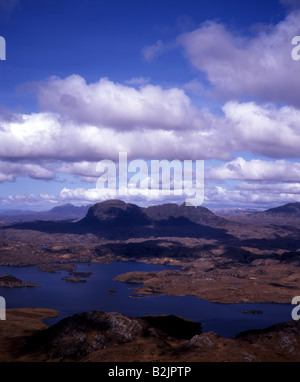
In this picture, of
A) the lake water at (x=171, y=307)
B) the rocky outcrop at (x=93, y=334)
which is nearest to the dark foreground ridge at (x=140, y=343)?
the rocky outcrop at (x=93, y=334)

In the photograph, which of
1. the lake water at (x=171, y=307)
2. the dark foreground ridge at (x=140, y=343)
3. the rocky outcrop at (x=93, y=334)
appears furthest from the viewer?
the lake water at (x=171, y=307)

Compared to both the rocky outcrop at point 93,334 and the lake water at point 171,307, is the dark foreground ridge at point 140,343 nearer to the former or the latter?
the rocky outcrop at point 93,334

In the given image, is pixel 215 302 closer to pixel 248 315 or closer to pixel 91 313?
pixel 248 315

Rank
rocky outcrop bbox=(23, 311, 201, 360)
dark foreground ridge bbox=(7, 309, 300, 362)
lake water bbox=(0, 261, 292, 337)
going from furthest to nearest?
1. lake water bbox=(0, 261, 292, 337)
2. rocky outcrop bbox=(23, 311, 201, 360)
3. dark foreground ridge bbox=(7, 309, 300, 362)

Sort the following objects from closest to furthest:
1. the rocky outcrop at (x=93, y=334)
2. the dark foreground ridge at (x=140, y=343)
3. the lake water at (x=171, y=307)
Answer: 1. the dark foreground ridge at (x=140, y=343)
2. the rocky outcrop at (x=93, y=334)
3. the lake water at (x=171, y=307)

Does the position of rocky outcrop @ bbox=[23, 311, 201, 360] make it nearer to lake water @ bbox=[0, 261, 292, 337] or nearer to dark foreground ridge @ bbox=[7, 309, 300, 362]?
dark foreground ridge @ bbox=[7, 309, 300, 362]

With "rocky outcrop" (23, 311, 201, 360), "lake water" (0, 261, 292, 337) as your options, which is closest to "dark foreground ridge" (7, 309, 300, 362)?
"rocky outcrop" (23, 311, 201, 360)

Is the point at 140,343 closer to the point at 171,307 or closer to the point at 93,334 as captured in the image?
the point at 93,334

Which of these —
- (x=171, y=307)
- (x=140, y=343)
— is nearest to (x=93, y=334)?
(x=140, y=343)

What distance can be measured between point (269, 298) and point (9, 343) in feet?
467

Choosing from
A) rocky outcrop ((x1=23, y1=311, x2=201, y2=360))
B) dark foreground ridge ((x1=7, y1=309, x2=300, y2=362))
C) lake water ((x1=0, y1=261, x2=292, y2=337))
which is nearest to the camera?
dark foreground ridge ((x1=7, y1=309, x2=300, y2=362))

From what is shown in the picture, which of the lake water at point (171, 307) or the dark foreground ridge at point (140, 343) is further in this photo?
the lake water at point (171, 307)
